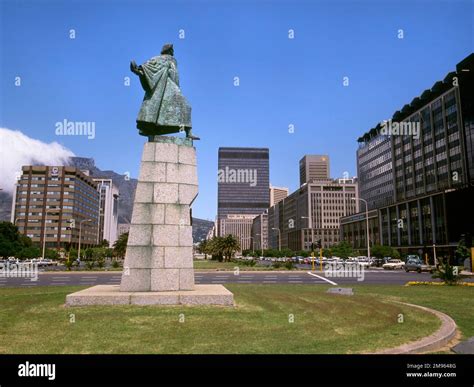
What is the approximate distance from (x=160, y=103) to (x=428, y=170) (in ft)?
285

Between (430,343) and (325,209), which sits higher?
(325,209)

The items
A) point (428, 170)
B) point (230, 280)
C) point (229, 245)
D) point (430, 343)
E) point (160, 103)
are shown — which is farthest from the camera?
point (428, 170)

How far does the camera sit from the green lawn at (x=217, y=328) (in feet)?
24.9

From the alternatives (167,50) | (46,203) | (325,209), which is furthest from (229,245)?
(325,209)

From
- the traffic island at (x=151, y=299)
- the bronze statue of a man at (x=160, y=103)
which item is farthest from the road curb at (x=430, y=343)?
the bronze statue of a man at (x=160, y=103)

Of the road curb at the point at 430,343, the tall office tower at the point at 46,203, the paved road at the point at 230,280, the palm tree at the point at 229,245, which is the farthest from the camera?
the tall office tower at the point at 46,203

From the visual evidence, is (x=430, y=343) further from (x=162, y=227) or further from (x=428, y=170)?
(x=428, y=170)

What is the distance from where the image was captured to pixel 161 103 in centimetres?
1590

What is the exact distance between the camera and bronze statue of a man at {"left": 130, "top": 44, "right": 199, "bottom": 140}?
1566cm

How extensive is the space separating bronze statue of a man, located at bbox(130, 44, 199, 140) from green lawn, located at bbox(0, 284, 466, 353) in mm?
7461

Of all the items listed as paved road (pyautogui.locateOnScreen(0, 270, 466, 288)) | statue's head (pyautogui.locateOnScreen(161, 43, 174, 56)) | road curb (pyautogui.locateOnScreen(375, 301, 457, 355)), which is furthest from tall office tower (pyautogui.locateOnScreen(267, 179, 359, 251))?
road curb (pyautogui.locateOnScreen(375, 301, 457, 355))

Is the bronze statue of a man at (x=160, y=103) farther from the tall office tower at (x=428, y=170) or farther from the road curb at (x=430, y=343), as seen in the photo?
the tall office tower at (x=428, y=170)

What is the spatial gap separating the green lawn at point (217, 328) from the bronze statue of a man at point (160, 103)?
7.46 metres
